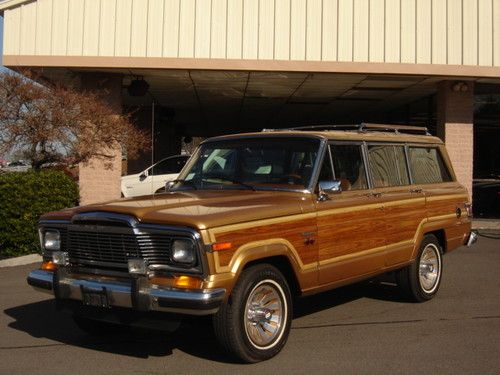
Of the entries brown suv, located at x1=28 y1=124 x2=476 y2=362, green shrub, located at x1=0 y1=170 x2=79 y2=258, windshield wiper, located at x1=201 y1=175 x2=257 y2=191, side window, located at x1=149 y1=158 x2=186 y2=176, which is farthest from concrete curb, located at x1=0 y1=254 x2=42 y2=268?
side window, located at x1=149 y1=158 x2=186 y2=176

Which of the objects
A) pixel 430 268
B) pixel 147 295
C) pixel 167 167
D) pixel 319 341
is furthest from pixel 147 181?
pixel 147 295

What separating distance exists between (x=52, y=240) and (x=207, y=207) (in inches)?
59.1

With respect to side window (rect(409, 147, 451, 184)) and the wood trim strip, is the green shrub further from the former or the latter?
side window (rect(409, 147, 451, 184))

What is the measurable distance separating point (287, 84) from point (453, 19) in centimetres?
395

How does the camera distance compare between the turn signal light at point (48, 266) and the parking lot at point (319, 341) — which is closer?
the parking lot at point (319, 341)

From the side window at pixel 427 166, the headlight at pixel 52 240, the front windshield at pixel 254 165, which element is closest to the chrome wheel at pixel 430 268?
the side window at pixel 427 166

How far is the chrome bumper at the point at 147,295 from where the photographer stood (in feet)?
14.6

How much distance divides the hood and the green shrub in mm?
4775

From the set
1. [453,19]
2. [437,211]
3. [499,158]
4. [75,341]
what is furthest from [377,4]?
[499,158]

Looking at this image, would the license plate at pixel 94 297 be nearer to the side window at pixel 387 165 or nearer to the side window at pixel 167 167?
the side window at pixel 387 165

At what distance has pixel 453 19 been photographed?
12352mm

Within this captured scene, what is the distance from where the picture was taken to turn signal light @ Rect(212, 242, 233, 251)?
4535 mm

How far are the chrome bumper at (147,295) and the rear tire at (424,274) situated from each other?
3284mm

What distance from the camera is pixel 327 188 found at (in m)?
5.50
